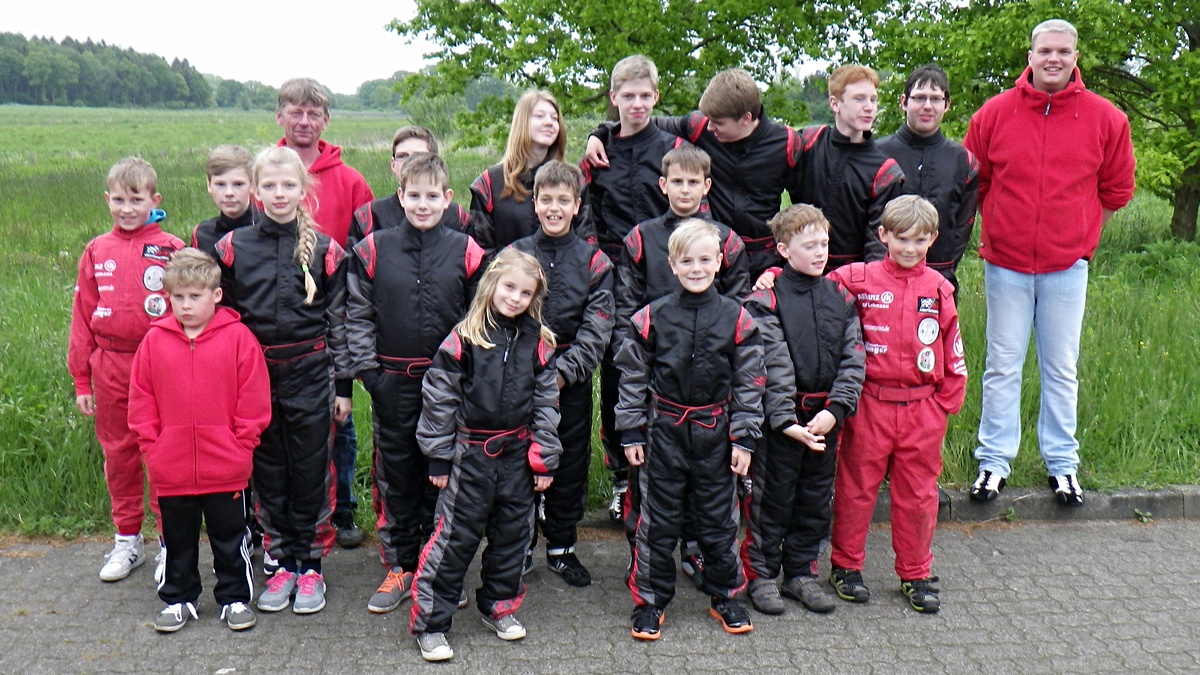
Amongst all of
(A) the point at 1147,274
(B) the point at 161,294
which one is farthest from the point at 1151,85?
(B) the point at 161,294

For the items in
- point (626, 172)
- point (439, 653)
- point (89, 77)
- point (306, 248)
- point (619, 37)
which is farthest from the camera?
point (89, 77)

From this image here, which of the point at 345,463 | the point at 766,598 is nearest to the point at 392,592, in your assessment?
the point at 345,463

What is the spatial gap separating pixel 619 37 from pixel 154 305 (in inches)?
363

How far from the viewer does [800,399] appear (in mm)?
4242

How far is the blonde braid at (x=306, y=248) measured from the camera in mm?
4168

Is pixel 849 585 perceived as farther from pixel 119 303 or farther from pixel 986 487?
pixel 119 303

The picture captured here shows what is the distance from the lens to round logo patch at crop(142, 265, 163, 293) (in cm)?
434

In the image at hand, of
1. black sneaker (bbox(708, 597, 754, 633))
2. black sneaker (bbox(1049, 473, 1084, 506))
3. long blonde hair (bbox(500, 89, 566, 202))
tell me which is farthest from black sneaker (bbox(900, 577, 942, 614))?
long blonde hair (bbox(500, 89, 566, 202))

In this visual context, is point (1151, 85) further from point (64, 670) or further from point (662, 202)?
point (64, 670)

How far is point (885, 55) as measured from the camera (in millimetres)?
11156

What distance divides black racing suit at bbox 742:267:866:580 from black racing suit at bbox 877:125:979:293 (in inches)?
37.8

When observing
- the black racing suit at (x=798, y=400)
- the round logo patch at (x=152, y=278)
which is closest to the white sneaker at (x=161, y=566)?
the round logo patch at (x=152, y=278)

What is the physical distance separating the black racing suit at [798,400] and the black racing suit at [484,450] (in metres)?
0.95

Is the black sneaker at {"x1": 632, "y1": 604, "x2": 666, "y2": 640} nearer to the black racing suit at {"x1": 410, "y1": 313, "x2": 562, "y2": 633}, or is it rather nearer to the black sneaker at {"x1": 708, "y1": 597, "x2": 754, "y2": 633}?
the black sneaker at {"x1": 708, "y1": 597, "x2": 754, "y2": 633}
